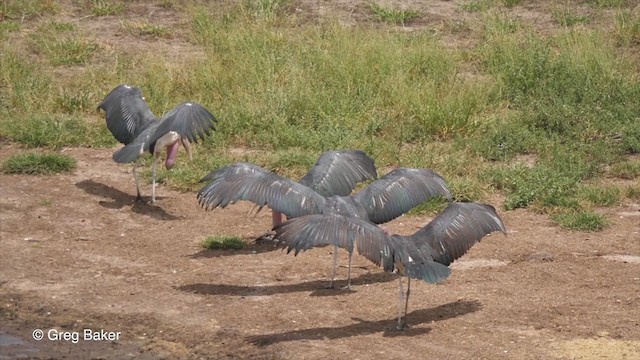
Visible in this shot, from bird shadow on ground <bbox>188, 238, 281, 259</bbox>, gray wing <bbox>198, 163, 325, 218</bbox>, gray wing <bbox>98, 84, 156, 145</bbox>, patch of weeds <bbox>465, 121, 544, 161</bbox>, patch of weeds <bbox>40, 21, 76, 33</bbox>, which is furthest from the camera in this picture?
patch of weeds <bbox>40, 21, 76, 33</bbox>

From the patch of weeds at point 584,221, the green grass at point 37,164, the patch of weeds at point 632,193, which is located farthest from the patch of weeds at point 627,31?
the green grass at point 37,164

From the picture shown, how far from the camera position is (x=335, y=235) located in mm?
7621

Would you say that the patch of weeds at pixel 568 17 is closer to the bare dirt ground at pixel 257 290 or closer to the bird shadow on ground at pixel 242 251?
the bare dirt ground at pixel 257 290

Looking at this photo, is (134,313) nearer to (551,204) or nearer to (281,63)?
(551,204)

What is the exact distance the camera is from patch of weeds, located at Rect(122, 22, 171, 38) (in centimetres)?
1396

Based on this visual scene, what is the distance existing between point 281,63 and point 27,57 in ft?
8.36

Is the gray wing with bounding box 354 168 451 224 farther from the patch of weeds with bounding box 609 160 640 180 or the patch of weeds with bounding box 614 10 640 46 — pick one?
the patch of weeds with bounding box 614 10 640 46

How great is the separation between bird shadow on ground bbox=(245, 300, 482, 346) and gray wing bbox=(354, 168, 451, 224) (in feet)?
2.66

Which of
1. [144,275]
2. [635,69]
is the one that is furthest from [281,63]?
[144,275]

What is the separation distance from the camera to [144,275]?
8.93 metres

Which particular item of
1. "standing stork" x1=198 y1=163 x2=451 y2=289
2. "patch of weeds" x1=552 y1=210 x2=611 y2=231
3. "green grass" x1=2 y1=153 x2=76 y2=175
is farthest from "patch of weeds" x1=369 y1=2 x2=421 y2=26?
"standing stork" x1=198 y1=163 x2=451 y2=289

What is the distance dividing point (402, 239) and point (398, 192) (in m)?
0.98

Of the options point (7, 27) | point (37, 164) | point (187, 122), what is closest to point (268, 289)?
Result: point (187, 122)

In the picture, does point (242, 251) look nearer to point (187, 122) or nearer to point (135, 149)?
point (187, 122)
